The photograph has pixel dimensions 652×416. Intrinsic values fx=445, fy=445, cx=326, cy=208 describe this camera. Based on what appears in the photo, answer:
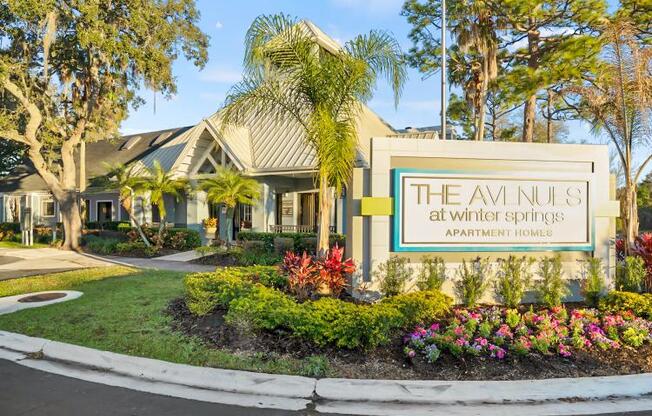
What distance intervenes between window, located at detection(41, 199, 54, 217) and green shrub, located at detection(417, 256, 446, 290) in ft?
96.8

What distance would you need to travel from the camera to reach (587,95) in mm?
12578

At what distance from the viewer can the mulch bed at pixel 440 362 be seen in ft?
16.7

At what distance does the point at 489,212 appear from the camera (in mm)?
8117

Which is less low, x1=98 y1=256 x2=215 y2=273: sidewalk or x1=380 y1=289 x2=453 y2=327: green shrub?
x1=380 y1=289 x2=453 y2=327: green shrub

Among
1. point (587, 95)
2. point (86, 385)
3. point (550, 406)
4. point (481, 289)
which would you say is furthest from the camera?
point (587, 95)

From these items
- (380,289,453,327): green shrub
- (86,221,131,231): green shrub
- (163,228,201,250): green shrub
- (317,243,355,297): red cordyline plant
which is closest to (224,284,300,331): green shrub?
(317,243,355,297): red cordyline plant

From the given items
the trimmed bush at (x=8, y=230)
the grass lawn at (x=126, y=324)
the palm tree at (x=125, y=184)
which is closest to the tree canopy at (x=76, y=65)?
the palm tree at (x=125, y=184)

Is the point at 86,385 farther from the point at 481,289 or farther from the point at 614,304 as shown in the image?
the point at 614,304

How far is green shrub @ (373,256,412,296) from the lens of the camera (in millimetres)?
7668

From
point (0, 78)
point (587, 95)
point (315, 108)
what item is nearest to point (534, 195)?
point (315, 108)

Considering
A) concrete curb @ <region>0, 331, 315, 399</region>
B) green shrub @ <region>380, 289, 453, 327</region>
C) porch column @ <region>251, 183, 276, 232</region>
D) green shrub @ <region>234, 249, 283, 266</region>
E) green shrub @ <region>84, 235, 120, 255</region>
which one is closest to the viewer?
concrete curb @ <region>0, 331, 315, 399</region>

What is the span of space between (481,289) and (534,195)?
6.80 ft

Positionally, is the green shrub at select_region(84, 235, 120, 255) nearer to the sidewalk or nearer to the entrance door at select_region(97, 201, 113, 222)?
the sidewalk

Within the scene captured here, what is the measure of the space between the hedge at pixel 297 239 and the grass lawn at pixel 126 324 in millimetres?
4937
